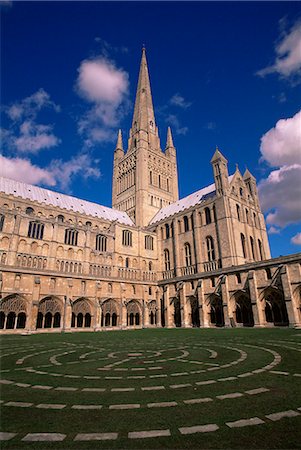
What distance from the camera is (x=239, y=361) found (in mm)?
9805

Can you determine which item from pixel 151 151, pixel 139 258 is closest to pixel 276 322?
pixel 139 258

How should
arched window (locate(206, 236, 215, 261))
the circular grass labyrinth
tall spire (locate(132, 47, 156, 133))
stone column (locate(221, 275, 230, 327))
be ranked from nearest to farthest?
the circular grass labyrinth < stone column (locate(221, 275, 230, 327)) < arched window (locate(206, 236, 215, 261)) < tall spire (locate(132, 47, 156, 133))

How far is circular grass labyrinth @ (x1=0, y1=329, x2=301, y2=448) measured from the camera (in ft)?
13.3

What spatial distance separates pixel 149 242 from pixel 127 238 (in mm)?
5323

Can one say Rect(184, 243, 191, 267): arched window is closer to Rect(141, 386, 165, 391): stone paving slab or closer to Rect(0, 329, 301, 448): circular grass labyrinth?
Rect(0, 329, 301, 448): circular grass labyrinth

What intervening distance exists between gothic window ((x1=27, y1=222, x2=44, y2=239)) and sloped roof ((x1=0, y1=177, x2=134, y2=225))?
793cm

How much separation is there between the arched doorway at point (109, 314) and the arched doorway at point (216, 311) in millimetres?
14521

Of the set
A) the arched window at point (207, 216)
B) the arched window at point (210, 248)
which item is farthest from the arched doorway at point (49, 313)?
the arched window at point (207, 216)

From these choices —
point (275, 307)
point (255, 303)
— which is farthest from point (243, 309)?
point (275, 307)

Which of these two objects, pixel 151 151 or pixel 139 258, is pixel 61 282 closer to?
pixel 139 258

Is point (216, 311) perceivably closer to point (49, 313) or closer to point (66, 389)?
point (49, 313)

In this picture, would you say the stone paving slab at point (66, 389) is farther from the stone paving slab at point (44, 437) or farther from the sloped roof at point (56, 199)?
the sloped roof at point (56, 199)

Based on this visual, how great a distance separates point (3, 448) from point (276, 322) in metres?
31.5

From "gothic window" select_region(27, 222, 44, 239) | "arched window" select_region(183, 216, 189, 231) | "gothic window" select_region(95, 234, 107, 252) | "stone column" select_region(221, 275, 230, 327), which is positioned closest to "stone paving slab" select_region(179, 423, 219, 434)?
"stone column" select_region(221, 275, 230, 327)
